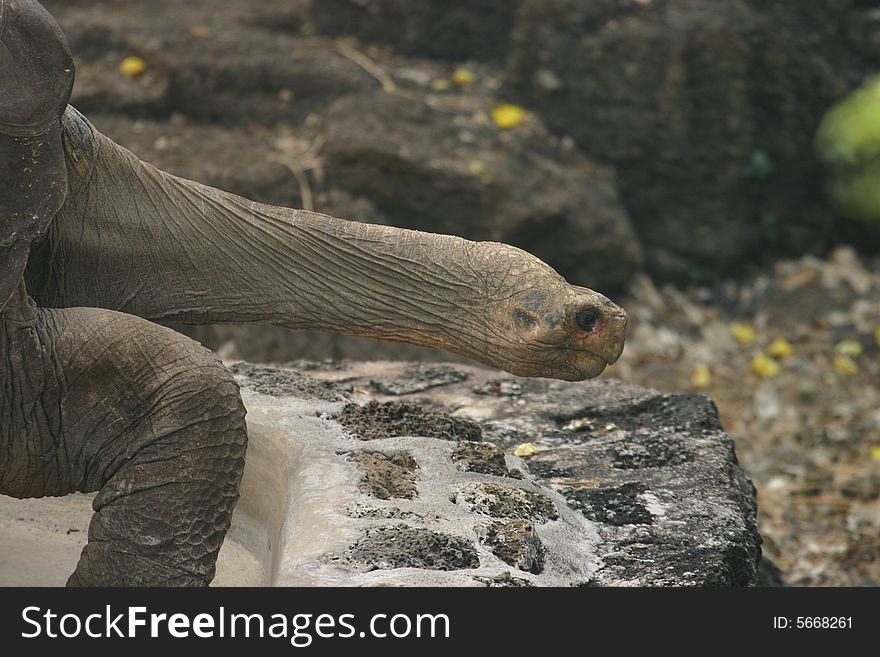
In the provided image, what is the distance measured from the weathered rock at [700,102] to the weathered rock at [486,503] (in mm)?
3387

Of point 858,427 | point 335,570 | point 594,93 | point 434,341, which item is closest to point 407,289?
point 434,341

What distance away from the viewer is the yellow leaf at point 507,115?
7.59 m

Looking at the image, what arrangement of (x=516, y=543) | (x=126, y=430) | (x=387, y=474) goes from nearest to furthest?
(x=126, y=430)
(x=516, y=543)
(x=387, y=474)

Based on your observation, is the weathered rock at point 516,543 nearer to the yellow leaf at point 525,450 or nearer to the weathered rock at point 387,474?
the weathered rock at point 387,474

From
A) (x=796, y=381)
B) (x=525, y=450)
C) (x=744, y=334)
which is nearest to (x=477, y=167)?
(x=744, y=334)

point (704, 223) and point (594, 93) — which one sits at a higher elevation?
point (594, 93)

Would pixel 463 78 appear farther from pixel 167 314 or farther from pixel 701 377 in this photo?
pixel 167 314

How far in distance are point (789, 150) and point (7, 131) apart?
18.2 feet

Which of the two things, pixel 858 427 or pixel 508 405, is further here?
pixel 858 427

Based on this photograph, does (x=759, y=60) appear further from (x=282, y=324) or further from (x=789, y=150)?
(x=282, y=324)

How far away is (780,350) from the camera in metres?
7.15

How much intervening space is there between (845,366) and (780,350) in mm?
320

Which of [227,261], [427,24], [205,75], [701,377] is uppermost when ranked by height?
[227,261]
